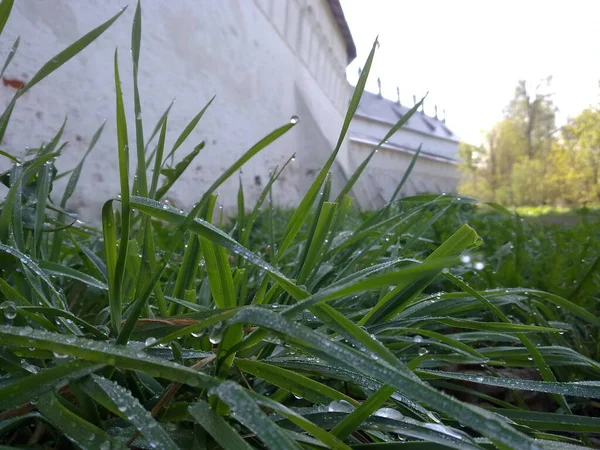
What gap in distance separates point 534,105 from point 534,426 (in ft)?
63.4

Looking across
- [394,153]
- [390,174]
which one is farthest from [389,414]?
[394,153]

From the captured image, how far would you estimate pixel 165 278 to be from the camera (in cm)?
67

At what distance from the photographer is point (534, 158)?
53.0 feet

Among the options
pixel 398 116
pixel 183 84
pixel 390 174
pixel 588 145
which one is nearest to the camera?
pixel 183 84

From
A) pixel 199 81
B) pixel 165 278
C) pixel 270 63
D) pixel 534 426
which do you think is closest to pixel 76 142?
pixel 199 81

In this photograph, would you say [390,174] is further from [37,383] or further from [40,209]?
[37,383]

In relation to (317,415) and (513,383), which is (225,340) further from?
(513,383)

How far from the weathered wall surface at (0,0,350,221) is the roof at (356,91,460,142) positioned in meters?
13.5

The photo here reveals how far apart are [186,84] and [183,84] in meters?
0.03

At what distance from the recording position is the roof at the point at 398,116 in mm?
19203

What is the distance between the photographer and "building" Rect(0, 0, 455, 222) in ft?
6.04

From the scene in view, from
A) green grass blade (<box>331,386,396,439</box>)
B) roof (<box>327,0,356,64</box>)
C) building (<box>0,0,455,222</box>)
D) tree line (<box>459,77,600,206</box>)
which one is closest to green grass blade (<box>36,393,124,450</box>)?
green grass blade (<box>331,386,396,439</box>)

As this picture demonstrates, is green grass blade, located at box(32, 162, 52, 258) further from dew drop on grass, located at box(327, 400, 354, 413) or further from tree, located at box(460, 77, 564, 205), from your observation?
tree, located at box(460, 77, 564, 205)

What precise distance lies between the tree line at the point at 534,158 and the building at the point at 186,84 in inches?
357
